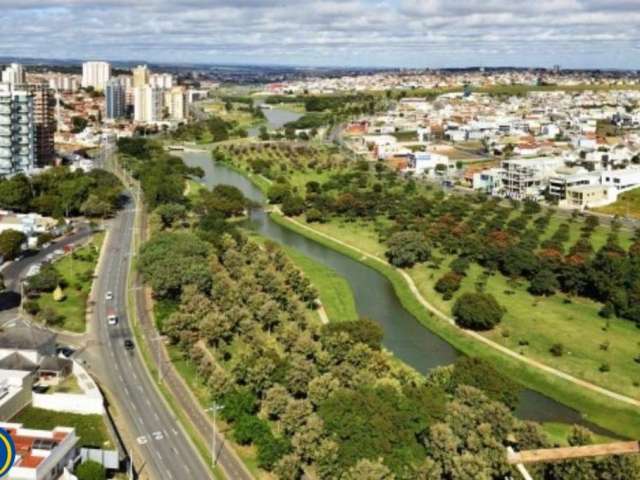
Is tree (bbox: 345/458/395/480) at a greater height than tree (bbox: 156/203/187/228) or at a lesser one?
lesser

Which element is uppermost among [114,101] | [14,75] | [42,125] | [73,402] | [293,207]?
[14,75]

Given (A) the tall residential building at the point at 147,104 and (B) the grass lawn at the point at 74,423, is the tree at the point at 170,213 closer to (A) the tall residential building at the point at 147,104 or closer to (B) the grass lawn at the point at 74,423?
(B) the grass lawn at the point at 74,423

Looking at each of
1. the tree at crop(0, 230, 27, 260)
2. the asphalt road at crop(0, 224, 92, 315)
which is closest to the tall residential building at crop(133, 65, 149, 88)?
the asphalt road at crop(0, 224, 92, 315)

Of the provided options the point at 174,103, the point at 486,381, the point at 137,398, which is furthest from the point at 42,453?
the point at 174,103

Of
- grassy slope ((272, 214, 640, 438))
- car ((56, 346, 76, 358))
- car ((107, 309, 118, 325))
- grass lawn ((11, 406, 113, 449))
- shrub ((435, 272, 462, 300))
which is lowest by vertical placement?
grassy slope ((272, 214, 640, 438))

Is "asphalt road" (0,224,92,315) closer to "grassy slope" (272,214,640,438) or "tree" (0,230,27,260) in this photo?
"tree" (0,230,27,260)

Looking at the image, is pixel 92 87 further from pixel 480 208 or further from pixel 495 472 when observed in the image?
pixel 495 472

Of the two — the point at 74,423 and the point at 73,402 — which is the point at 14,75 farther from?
the point at 74,423

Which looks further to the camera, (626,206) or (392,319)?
(626,206)

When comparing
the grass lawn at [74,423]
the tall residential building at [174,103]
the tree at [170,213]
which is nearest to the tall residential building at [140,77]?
the tall residential building at [174,103]
